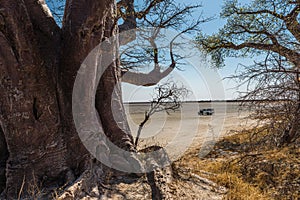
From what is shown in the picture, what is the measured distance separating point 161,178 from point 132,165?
447mm

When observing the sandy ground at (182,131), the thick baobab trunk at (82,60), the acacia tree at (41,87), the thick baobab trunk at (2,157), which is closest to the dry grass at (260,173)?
the sandy ground at (182,131)

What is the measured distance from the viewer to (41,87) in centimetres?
246

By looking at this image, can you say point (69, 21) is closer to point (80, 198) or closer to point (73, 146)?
point (73, 146)

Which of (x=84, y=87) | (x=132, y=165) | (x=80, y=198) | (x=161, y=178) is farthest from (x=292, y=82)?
(x=80, y=198)

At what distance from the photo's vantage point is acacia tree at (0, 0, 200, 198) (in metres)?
2.24

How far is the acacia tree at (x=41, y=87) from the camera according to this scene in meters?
2.24

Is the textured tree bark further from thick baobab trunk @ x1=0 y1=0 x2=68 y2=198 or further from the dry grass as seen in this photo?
the dry grass

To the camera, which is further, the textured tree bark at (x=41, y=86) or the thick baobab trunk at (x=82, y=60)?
the thick baobab trunk at (x=82, y=60)

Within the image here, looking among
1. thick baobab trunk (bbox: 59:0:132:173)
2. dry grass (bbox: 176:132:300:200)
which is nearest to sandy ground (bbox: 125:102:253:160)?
dry grass (bbox: 176:132:300:200)

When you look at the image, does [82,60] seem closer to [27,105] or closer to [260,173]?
[27,105]

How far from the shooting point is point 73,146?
107 inches

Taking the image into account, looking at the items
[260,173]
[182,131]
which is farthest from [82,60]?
[182,131]

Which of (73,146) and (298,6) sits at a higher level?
(298,6)

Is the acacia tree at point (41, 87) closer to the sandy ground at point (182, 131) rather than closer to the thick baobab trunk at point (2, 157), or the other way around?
the thick baobab trunk at point (2, 157)
